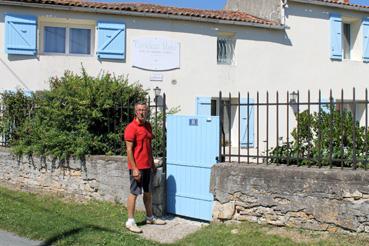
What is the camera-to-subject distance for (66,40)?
14.8 meters

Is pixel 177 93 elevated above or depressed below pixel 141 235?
above

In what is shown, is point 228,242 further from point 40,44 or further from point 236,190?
point 40,44

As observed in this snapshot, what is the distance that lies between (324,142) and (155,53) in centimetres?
896

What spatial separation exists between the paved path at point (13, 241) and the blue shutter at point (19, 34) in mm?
8048

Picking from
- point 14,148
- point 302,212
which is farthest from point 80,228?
point 14,148

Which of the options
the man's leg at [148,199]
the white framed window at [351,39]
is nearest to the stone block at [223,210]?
the man's leg at [148,199]

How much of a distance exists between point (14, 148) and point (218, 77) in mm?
7668

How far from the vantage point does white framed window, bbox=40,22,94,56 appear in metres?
14.6

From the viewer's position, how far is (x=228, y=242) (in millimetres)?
6445

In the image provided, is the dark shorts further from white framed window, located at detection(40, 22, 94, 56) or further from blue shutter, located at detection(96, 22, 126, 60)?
white framed window, located at detection(40, 22, 94, 56)

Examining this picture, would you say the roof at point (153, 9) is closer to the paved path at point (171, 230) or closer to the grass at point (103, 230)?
the grass at point (103, 230)

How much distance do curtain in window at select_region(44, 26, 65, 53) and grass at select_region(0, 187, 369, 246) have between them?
6.99 metres

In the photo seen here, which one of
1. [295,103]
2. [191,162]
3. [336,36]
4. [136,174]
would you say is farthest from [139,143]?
[336,36]

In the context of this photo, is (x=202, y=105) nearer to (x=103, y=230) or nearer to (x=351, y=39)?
(x=351, y=39)
